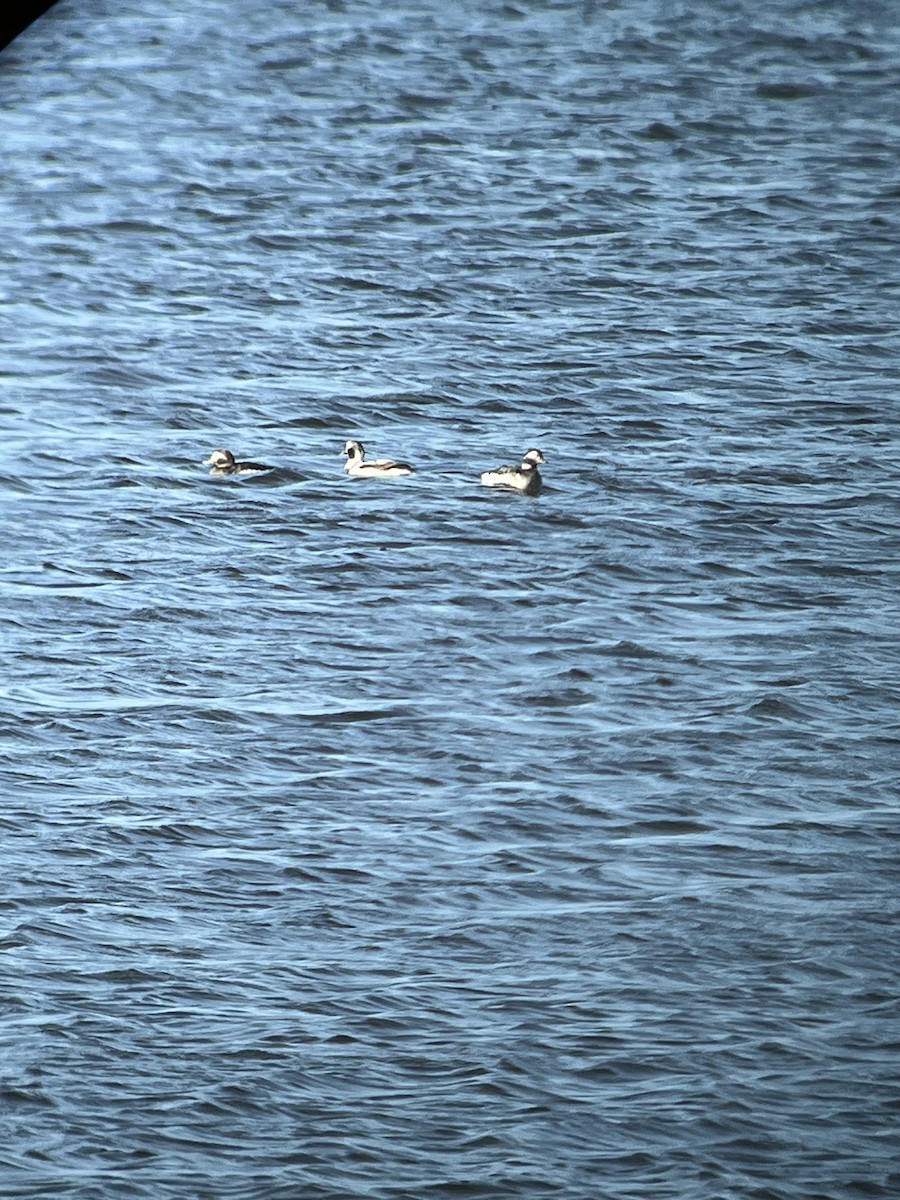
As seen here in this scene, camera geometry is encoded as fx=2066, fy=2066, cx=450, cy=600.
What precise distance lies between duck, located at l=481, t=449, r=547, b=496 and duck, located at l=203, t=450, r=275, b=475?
4.73 ft

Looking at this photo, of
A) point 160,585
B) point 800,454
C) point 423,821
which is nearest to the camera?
point 423,821

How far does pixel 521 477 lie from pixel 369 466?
985mm

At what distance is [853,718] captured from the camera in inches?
373

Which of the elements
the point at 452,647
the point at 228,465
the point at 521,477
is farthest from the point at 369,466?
the point at 452,647

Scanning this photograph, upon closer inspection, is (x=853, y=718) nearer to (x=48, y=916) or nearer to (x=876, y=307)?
(x=48, y=916)

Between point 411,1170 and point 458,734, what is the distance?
10.8 feet

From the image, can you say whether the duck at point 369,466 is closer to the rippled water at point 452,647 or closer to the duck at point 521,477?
the rippled water at point 452,647

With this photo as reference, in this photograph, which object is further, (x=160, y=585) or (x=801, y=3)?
(x=801, y=3)

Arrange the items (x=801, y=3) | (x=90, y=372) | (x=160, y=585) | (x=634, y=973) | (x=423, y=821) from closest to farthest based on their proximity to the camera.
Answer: (x=634, y=973)
(x=423, y=821)
(x=160, y=585)
(x=90, y=372)
(x=801, y=3)

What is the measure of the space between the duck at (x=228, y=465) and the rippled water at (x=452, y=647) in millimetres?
74

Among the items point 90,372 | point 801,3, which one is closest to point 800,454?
point 90,372

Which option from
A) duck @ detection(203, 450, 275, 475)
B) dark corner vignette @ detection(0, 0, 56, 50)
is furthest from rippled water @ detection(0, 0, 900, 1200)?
dark corner vignette @ detection(0, 0, 56, 50)

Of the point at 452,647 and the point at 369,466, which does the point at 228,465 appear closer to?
the point at 369,466

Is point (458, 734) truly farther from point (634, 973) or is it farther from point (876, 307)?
point (876, 307)
